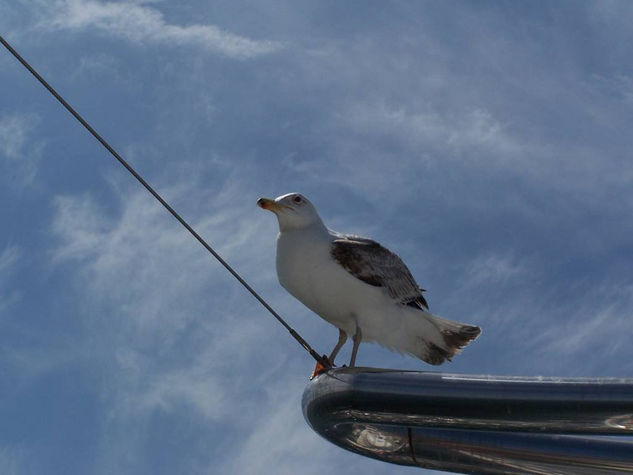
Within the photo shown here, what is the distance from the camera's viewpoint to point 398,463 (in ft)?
30.1

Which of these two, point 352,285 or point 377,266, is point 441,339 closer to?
point 377,266

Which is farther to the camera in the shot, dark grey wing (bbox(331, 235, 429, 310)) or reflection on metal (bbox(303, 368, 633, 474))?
dark grey wing (bbox(331, 235, 429, 310))

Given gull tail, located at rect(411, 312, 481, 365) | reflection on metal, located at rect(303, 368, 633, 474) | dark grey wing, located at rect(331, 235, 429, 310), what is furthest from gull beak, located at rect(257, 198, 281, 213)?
reflection on metal, located at rect(303, 368, 633, 474)

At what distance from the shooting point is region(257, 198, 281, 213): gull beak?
11680mm

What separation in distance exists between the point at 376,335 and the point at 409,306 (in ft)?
2.02

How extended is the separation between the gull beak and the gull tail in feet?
6.69

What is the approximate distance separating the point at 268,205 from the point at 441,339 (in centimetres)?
249

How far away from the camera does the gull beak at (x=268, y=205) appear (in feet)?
38.3

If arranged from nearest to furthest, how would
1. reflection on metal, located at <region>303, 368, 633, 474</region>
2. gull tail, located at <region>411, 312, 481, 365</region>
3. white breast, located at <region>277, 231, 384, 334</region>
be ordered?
reflection on metal, located at <region>303, 368, 633, 474</region> → white breast, located at <region>277, 231, 384, 334</region> → gull tail, located at <region>411, 312, 481, 365</region>

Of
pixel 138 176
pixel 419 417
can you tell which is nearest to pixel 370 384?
pixel 419 417

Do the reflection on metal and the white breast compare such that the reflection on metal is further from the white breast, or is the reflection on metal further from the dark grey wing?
the dark grey wing

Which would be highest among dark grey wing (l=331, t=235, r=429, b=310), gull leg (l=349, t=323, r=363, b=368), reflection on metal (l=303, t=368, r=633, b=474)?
dark grey wing (l=331, t=235, r=429, b=310)

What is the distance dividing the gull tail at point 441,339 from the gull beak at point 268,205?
2.04 m

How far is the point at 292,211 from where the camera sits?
11.6 m
